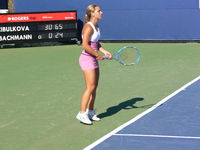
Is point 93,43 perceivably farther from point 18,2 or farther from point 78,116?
point 18,2

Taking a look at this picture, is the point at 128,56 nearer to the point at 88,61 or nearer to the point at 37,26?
the point at 88,61

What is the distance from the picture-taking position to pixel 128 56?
26.6 ft

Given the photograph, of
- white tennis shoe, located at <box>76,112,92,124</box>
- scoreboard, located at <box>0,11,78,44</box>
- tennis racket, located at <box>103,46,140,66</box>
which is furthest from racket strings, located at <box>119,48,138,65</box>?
scoreboard, located at <box>0,11,78,44</box>

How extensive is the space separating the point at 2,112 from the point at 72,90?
7.43 feet

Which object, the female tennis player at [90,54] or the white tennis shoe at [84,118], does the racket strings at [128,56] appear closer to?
the female tennis player at [90,54]

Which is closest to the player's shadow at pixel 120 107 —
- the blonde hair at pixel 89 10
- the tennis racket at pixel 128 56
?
the tennis racket at pixel 128 56

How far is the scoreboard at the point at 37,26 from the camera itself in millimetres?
19609

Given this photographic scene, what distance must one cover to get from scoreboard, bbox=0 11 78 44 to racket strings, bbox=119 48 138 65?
1197cm

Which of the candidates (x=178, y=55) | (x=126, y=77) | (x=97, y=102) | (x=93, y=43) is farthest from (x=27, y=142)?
(x=178, y=55)

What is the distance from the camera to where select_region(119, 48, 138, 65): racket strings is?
26.3 ft

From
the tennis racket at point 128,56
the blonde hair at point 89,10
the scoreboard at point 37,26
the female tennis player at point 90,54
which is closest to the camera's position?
the female tennis player at point 90,54

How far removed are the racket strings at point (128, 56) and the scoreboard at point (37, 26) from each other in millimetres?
11971

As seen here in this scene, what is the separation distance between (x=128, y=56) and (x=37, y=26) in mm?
12279

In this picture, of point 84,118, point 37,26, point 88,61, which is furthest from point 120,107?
point 37,26
